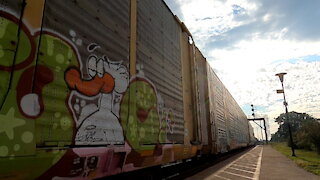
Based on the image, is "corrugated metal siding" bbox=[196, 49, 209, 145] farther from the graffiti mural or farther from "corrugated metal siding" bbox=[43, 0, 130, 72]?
"corrugated metal siding" bbox=[43, 0, 130, 72]

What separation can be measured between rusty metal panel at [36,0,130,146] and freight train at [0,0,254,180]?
12 mm

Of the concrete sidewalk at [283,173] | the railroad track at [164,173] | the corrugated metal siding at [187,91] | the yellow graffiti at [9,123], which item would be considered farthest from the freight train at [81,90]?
the concrete sidewalk at [283,173]

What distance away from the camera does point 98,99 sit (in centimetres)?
359

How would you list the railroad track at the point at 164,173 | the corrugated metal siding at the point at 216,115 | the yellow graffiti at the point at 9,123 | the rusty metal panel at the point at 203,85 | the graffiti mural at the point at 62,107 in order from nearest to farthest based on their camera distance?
the yellow graffiti at the point at 9,123
the graffiti mural at the point at 62,107
the railroad track at the point at 164,173
the rusty metal panel at the point at 203,85
the corrugated metal siding at the point at 216,115

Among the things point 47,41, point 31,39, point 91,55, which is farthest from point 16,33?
point 91,55

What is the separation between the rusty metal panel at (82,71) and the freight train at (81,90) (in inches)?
0.5

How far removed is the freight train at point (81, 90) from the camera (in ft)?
8.00

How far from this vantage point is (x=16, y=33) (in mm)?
2512

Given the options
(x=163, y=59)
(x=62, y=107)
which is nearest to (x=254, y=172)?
(x=163, y=59)

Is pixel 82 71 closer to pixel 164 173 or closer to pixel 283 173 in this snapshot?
pixel 164 173

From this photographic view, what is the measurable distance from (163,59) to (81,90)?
3.54 m

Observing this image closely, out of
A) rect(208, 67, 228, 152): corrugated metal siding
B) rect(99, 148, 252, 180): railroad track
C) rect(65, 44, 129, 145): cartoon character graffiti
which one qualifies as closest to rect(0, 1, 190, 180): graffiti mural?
rect(65, 44, 129, 145): cartoon character graffiti

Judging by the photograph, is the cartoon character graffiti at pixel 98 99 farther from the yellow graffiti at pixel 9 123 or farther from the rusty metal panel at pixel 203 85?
the rusty metal panel at pixel 203 85

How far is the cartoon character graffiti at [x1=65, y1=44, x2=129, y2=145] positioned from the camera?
10.5 feet
